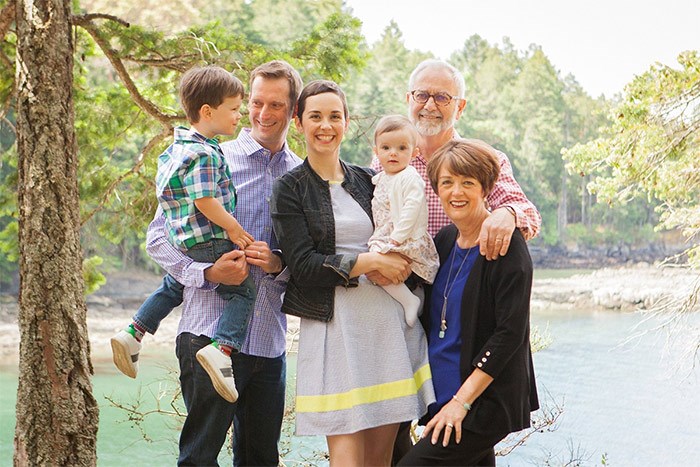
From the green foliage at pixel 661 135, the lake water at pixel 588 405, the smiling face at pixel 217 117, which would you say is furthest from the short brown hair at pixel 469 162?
the lake water at pixel 588 405

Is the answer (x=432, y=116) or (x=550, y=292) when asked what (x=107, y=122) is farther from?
(x=550, y=292)

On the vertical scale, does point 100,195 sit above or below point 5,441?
above

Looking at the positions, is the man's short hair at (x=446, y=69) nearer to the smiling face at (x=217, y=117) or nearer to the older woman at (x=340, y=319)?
the older woman at (x=340, y=319)

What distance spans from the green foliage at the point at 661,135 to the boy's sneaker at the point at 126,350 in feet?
23.0

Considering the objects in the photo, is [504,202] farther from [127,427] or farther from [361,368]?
[127,427]

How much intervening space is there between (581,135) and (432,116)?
31.3 m

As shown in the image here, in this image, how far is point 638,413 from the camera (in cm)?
1694

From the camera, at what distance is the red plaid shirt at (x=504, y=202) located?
218cm

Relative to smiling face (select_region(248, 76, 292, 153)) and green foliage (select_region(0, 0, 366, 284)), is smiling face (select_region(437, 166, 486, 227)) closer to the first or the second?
smiling face (select_region(248, 76, 292, 153))

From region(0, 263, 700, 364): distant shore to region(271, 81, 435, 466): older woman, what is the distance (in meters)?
16.3

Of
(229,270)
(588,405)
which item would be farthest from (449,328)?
(588,405)

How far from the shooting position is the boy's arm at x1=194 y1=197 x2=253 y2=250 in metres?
2.24

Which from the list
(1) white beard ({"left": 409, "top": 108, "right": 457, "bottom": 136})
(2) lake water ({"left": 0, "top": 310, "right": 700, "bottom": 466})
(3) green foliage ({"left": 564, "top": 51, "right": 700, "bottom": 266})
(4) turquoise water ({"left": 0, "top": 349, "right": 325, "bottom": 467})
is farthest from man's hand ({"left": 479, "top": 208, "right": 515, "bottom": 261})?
(2) lake water ({"left": 0, "top": 310, "right": 700, "bottom": 466})

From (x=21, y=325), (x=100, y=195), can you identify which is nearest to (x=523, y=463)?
(x=100, y=195)
